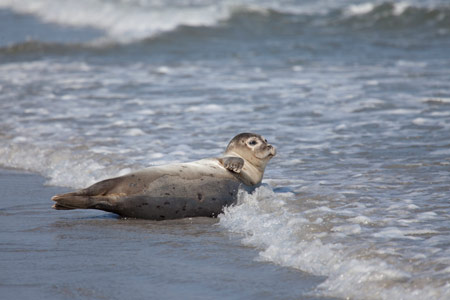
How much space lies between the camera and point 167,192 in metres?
5.36

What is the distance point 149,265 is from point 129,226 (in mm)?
876

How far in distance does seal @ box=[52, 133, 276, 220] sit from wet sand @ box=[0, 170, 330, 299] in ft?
0.30

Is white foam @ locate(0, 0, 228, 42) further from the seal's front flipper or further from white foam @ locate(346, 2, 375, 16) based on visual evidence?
the seal's front flipper

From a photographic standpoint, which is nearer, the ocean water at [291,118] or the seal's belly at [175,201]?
the ocean water at [291,118]

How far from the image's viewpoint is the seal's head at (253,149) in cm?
618

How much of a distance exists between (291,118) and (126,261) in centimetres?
479

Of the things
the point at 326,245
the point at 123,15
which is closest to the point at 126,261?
the point at 326,245

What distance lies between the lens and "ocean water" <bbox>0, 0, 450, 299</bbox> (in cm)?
469

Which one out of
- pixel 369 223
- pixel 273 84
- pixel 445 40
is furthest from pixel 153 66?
pixel 369 223

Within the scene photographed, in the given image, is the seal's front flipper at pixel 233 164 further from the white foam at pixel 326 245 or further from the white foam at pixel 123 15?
the white foam at pixel 123 15

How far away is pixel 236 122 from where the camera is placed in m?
8.85

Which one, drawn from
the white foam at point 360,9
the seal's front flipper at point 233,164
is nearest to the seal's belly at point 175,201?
the seal's front flipper at point 233,164

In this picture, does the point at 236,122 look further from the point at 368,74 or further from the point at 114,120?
the point at 368,74

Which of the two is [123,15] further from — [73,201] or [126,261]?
[126,261]
